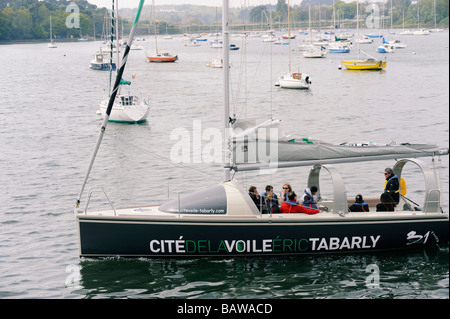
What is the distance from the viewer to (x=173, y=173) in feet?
115

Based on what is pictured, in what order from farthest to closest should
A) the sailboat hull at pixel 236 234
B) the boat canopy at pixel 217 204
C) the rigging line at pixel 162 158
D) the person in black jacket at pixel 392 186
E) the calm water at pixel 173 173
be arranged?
1. the rigging line at pixel 162 158
2. the person in black jacket at pixel 392 186
3. the boat canopy at pixel 217 204
4. the sailboat hull at pixel 236 234
5. the calm water at pixel 173 173

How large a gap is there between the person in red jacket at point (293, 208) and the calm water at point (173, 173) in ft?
4.80

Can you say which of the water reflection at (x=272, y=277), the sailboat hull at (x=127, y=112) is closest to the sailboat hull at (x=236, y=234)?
the water reflection at (x=272, y=277)

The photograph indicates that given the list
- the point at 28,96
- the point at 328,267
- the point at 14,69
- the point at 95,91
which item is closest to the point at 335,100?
the point at 95,91

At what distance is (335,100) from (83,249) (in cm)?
5086

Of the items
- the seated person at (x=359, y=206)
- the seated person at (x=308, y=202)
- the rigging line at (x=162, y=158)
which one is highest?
the seated person at (x=308, y=202)

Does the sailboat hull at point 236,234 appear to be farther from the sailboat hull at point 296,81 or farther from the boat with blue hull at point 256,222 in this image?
the sailboat hull at point 296,81

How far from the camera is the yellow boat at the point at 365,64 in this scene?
91.7m

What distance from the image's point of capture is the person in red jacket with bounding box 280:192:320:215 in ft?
64.1

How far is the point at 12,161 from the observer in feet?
130

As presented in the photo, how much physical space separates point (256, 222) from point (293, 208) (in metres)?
1.38

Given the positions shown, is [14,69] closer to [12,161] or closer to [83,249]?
[12,161]

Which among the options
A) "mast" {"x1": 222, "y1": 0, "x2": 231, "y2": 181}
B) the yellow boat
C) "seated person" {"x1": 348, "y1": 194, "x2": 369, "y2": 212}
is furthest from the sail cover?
the yellow boat

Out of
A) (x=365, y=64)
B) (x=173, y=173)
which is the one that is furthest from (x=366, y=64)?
(x=173, y=173)
